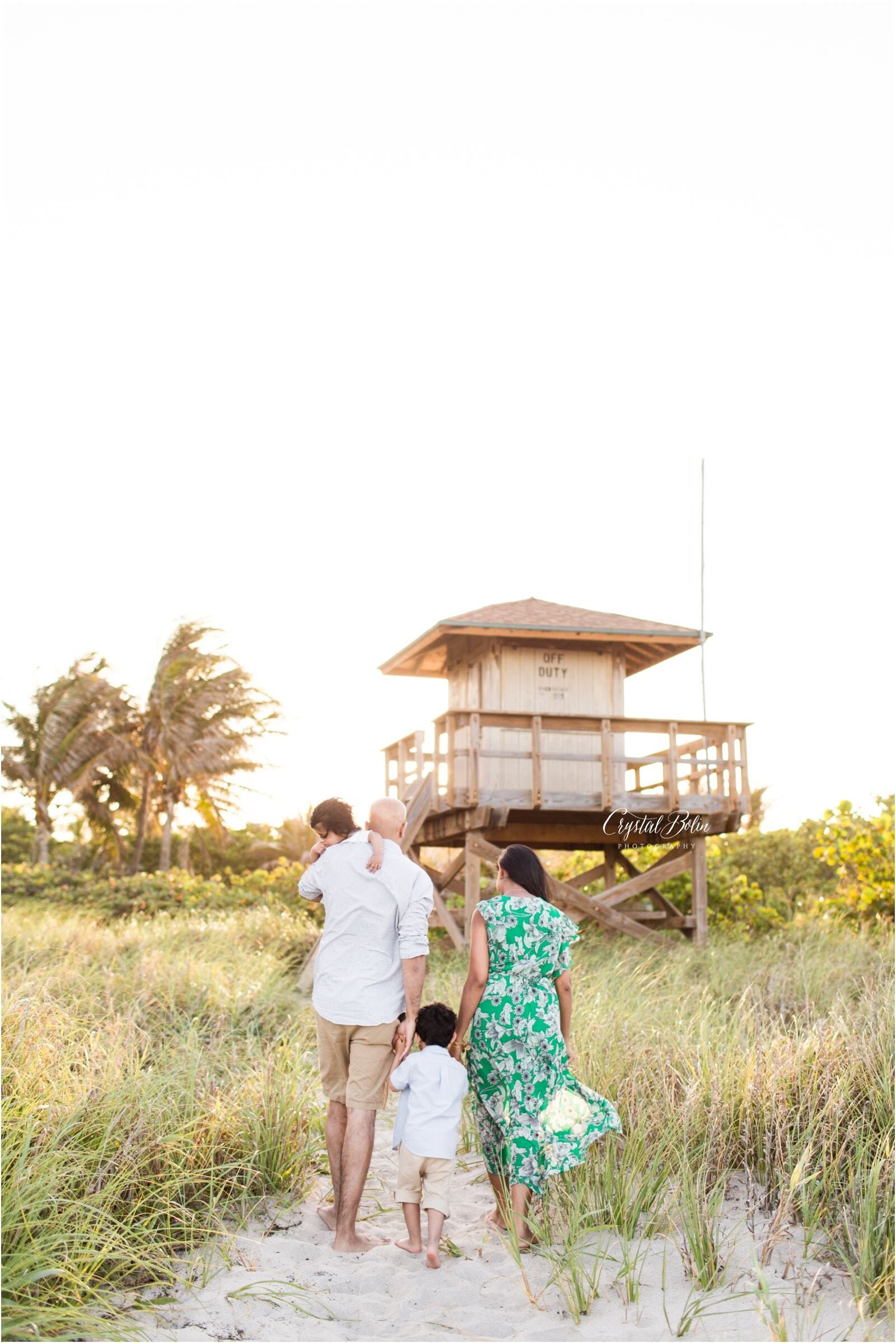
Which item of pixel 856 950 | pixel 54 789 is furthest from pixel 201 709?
pixel 856 950

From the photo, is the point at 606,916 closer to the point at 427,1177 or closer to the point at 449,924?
the point at 449,924

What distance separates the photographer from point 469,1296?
4480 millimetres

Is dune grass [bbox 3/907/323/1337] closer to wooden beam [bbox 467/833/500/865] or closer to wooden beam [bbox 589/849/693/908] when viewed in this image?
wooden beam [bbox 467/833/500/865]

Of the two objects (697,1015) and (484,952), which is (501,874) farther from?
(697,1015)

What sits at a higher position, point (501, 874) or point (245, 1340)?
point (501, 874)

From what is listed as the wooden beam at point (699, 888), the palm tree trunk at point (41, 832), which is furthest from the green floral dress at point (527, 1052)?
the palm tree trunk at point (41, 832)

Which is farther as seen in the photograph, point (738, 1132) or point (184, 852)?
point (184, 852)

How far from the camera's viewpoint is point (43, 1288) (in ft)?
12.7

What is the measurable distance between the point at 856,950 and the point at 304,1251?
30.3ft

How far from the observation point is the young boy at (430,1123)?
15.7ft

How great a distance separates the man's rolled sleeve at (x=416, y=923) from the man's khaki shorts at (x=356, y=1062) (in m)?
0.38

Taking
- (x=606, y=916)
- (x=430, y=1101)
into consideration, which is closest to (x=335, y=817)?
(x=430, y=1101)

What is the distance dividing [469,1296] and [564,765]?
1105cm

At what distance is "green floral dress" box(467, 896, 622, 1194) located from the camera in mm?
4949
